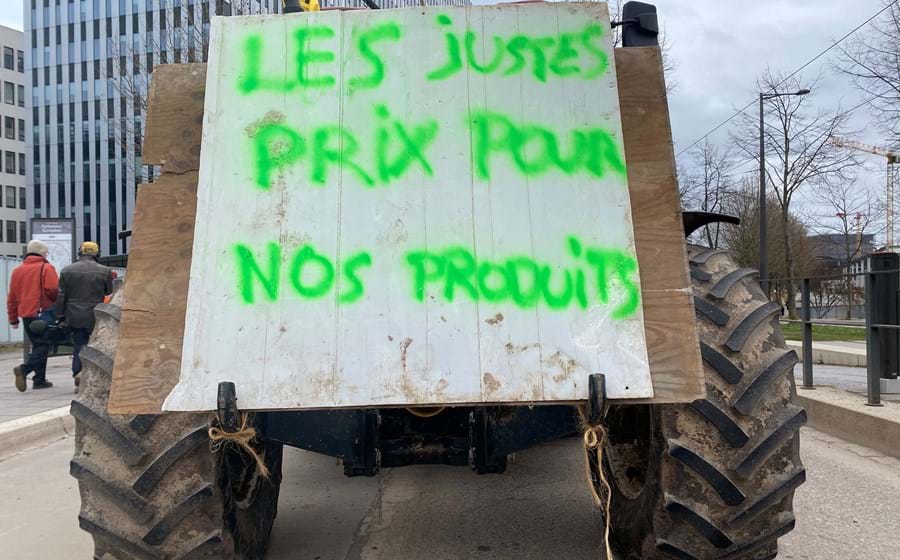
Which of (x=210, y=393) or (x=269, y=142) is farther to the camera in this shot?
(x=269, y=142)

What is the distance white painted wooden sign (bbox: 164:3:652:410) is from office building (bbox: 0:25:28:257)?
84482mm

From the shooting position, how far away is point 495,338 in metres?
2.29

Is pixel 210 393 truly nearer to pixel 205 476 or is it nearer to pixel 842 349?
pixel 205 476

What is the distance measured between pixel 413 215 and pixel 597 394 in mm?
896

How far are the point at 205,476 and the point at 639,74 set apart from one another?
2283 millimetres

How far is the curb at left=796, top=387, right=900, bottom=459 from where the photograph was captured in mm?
5945

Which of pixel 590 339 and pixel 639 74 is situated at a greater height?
pixel 639 74

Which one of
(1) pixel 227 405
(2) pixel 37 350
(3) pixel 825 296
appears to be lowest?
(2) pixel 37 350

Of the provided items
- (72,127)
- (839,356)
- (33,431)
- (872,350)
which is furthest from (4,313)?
(72,127)

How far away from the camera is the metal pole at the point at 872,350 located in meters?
6.58

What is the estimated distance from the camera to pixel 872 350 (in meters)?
6.65

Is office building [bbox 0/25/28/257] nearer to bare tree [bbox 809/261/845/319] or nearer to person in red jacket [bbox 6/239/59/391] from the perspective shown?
person in red jacket [bbox 6/239/59/391]

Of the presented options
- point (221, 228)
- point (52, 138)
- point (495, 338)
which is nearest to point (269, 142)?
point (221, 228)

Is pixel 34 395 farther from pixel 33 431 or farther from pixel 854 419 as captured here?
pixel 854 419
